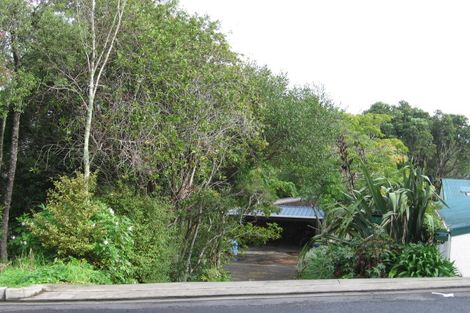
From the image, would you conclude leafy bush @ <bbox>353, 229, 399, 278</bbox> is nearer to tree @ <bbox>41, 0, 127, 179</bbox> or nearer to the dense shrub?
the dense shrub

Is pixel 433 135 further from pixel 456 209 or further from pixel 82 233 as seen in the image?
→ pixel 82 233

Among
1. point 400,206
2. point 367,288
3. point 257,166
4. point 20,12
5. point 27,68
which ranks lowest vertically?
point 367,288

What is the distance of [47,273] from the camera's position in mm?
9367

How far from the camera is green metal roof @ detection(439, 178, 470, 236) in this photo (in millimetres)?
12242

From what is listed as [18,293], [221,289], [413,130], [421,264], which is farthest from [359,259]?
[413,130]

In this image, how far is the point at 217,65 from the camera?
16.1m

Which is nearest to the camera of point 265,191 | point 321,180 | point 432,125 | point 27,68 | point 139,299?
point 139,299

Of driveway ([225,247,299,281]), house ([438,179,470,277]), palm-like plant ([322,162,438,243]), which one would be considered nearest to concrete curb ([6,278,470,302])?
palm-like plant ([322,162,438,243])

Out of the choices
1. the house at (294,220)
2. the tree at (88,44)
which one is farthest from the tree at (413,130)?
the tree at (88,44)

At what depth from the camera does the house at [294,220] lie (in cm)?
3616

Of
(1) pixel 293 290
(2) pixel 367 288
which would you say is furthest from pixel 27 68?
(2) pixel 367 288

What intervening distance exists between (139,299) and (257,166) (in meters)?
11.4

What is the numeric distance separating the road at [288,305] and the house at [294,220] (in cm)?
2642

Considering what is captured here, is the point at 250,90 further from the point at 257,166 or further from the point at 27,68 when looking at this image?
the point at 27,68
